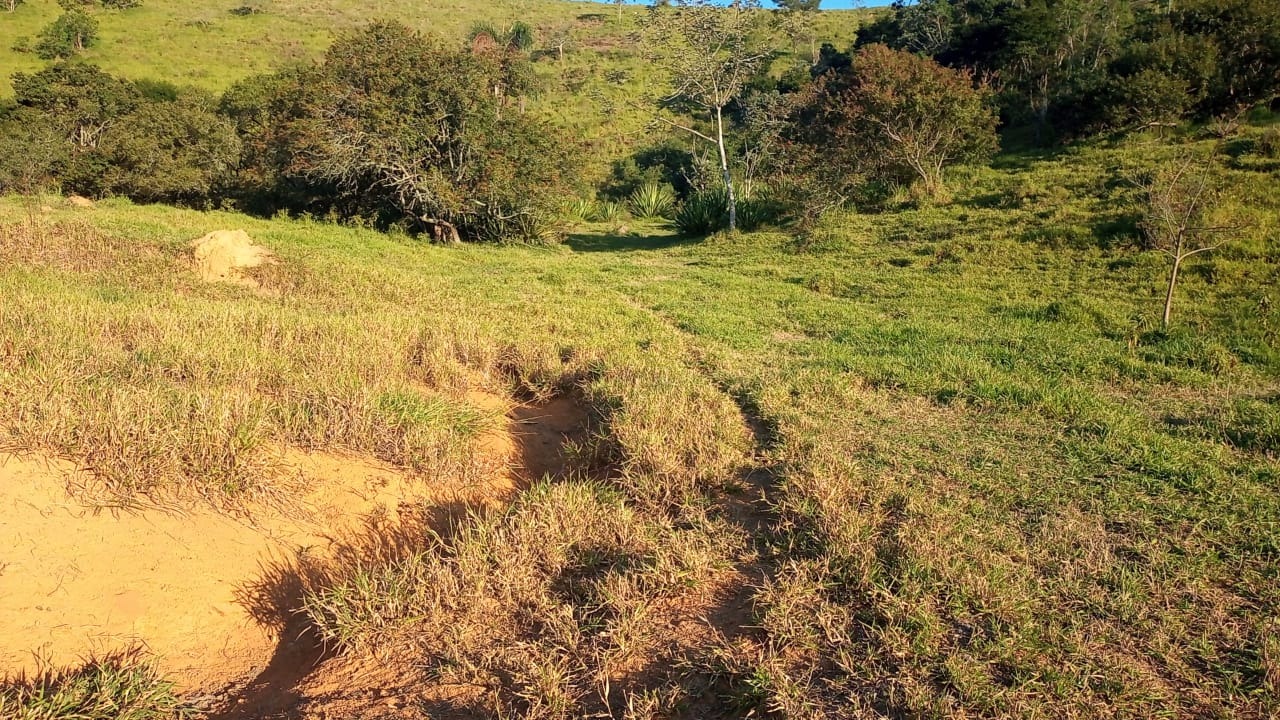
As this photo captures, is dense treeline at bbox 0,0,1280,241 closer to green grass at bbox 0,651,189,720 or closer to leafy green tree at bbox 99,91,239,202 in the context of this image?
leafy green tree at bbox 99,91,239,202

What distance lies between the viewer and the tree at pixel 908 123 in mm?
15609

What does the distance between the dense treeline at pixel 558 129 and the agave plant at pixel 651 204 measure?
4.70 m

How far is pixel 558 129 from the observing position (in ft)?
60.7

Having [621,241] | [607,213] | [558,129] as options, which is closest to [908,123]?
[621,241]

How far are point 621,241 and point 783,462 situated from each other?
15341mm

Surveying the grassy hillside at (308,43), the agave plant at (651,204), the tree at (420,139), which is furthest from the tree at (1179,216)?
the grassy hillside at (308,43)

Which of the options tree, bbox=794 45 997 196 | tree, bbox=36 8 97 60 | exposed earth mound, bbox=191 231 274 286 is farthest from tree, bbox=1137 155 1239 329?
tree, bbox=36 8 97 60

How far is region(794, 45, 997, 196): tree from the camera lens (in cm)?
1561

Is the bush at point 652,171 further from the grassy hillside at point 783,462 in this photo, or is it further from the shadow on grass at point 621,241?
the grassy hillside at point 783,462

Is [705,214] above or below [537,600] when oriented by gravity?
above

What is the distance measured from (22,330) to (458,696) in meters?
4.52

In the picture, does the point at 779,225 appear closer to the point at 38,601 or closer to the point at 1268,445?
the point at 1268,445

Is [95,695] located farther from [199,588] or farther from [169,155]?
[169,155]

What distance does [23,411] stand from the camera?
369cm
